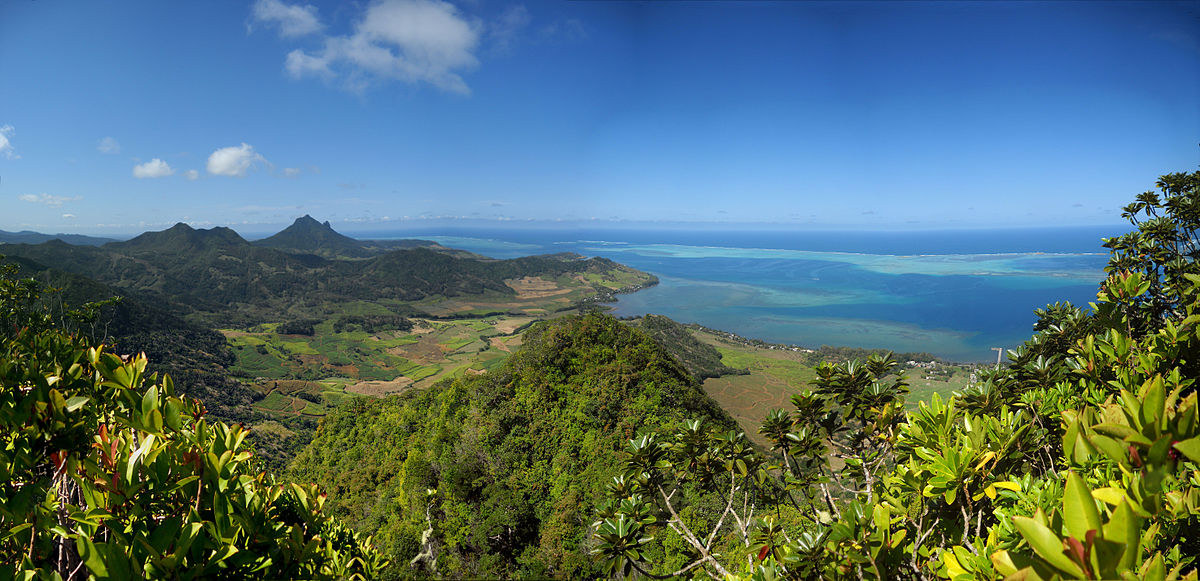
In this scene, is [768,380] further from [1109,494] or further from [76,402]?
[76,402]

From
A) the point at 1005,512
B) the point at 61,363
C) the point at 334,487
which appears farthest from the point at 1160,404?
the point at 334,487

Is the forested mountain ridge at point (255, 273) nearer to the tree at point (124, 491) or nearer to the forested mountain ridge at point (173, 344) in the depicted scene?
the forested mountain ridge at point (173, 344)

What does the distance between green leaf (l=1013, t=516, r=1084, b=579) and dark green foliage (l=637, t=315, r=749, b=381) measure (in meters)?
43.5

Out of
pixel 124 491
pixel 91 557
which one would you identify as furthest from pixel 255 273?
pixel 91 557

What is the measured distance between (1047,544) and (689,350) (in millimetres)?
52717

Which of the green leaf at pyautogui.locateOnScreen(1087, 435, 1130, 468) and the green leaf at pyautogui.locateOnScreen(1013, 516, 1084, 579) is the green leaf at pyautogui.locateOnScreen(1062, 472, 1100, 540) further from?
the green leaf at pyautogui.locateOnScreen(1087, 435, 1130, 468)

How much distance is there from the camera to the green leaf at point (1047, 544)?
0.72m

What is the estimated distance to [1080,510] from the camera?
74 centimetres

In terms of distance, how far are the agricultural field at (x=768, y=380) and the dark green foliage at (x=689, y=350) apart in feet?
4.21

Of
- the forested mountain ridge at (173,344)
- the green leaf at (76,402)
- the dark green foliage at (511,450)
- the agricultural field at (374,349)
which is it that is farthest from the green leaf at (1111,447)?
the forested mountain ridge at (173,344)

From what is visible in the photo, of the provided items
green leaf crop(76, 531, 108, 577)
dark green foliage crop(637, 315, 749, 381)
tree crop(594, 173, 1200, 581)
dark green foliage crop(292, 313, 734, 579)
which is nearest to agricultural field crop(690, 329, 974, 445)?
dark green foliage crop(637, 315, 749, 381)

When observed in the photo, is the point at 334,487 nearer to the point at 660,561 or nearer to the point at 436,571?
the point at 436,571

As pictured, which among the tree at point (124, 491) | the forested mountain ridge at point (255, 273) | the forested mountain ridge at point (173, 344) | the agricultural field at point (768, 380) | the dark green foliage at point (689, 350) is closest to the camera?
the tree at point (124, 491)

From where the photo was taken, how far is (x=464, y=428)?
57.8ft
